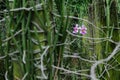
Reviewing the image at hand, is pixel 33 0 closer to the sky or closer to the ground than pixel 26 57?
closer to the sky

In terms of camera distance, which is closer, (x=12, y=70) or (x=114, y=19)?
(x=12, y=70)

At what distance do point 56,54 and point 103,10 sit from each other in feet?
1.95

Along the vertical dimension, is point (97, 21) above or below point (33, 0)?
below

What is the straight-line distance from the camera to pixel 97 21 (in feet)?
4.49

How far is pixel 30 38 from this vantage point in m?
0.79

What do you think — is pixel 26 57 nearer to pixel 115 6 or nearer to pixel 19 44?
pixel 19 44

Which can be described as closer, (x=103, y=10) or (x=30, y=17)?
(x=30, y=17)

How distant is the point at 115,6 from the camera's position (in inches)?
52.8

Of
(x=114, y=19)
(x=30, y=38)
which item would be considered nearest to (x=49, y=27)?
(x=30, y=38)

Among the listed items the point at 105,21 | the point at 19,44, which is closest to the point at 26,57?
the point at 19,44

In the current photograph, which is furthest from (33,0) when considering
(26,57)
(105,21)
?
(105,21)

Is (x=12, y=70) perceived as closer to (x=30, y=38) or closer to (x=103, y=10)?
(x=30, y=38)

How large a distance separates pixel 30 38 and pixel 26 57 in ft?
0.16

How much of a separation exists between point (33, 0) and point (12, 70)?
187 millimetres
